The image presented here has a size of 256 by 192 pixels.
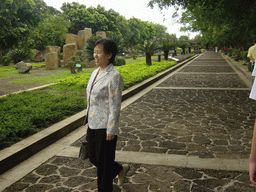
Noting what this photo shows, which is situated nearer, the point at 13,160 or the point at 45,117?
the point at 13,160

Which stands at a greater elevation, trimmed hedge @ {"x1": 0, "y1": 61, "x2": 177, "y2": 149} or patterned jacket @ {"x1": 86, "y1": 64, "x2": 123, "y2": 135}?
patterned jacket @ {"x1": 86, "y1": 64, "x2": 123, "y2": 135}

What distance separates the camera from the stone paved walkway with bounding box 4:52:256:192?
3.14 meters

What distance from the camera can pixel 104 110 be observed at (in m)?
2.52

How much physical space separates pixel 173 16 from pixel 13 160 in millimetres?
16162

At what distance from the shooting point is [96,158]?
8.86 feet

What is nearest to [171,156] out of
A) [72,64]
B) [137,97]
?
[137,97]

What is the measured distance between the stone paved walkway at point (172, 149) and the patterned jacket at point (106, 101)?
3.34 ft

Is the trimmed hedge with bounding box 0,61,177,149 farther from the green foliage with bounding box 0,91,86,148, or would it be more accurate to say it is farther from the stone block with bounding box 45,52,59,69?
the stone block with bounding box 45,52,59,69

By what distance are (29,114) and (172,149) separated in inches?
123

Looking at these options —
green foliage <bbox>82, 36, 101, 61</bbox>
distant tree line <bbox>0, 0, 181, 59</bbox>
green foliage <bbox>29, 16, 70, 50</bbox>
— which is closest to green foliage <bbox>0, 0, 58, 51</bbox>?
distant tree line <bbox>0, 0, 181, 59</bbox>

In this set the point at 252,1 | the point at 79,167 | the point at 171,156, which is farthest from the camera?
the point at 252,1

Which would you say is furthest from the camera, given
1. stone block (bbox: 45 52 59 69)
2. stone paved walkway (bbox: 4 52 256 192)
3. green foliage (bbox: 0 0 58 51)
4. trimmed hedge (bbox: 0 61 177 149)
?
stone block (bbox: 45 52 59 69)

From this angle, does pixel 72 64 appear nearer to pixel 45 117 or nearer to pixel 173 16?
pixel 173 16

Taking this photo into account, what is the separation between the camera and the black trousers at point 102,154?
2.55 metres
